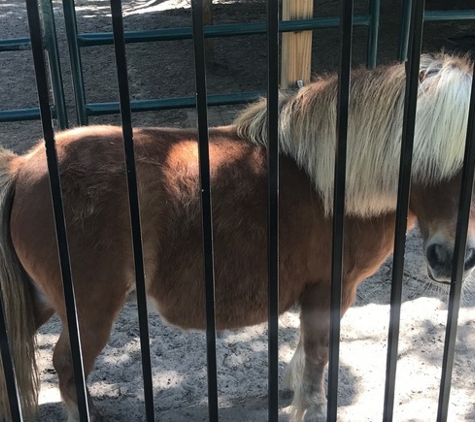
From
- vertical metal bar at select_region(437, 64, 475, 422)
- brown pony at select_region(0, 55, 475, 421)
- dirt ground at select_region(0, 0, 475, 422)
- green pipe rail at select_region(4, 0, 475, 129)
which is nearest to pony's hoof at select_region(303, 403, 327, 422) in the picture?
dirt ground at select_region(0, 0, 475, 422)

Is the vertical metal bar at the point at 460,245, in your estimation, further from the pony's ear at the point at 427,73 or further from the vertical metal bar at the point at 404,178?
the pony's ear at the point at 427,73

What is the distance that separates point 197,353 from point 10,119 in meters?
2.06

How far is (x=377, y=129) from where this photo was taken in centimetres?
229

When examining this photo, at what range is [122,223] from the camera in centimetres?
231

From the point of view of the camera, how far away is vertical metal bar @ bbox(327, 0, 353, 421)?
1.33m

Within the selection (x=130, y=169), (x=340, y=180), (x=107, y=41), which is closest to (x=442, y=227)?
(x=340, y=180)

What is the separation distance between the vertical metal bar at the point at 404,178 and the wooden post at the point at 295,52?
3124mm

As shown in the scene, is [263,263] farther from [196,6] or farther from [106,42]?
[106,42]

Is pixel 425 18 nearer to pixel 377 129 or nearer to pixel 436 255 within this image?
pixel 377 129

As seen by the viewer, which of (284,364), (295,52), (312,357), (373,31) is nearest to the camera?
(312,357)

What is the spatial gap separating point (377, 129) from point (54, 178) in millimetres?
1342

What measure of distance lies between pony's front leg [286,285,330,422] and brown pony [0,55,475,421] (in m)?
0.01

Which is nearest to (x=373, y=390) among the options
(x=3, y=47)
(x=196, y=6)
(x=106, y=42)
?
(x=196, y=6)

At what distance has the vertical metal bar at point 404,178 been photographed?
1363 millimetres
